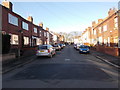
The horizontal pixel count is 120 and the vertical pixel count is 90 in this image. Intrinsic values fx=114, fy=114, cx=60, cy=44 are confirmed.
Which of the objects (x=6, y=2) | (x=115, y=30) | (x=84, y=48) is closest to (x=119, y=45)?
(x=115, y=30)

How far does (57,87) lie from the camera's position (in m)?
4.68

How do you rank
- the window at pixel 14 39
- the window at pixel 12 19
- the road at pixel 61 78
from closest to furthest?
the road at pixel 61 78 → the window at pixel 12 19 → the window at pixel 14 39

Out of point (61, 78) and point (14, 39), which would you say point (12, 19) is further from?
point (61, 78)

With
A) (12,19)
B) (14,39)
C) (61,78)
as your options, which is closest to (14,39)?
(14,39)

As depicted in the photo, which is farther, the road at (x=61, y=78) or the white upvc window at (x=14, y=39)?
the white upvc window at (x=14, y=39)

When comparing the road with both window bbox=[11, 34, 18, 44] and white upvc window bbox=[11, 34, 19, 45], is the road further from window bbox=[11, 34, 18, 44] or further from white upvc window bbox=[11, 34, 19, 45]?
white upvc window bbox=[11, 34, 19, 45]

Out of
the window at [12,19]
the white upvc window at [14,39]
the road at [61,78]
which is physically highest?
the window at [12,19]

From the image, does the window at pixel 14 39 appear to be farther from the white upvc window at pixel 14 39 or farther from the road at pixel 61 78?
the road at pixel 61 78

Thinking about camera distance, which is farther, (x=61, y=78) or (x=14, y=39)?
(x=14, y=39)

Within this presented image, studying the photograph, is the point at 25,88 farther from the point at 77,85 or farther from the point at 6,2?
the point at 6,2

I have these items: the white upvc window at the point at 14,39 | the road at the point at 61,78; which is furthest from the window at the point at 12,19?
the road at the point at 61,78

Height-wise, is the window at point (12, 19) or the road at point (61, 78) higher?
the window at point (12, 19)

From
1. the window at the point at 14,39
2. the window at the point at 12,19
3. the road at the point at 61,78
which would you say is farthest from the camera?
the window at the point at 14,39

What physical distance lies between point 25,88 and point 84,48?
16.4m
